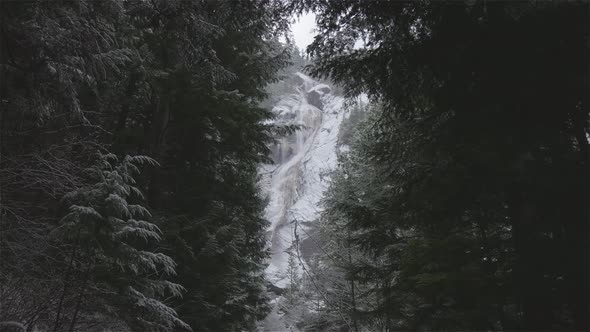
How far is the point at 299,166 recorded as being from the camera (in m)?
58.9

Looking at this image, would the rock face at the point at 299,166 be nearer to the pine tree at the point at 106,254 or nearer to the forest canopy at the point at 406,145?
the pine tree at the point at 106,254

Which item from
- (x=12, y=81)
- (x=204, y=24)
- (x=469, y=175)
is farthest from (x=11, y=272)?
(x=469, y=175)

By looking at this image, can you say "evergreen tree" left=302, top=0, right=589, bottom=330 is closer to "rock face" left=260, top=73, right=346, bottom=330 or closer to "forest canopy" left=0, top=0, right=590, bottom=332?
"forest canopy" left=0, top=0, right=590, bottom=332

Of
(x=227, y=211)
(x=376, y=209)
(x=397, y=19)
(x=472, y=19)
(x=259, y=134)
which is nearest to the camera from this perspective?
(x=472, y=19)

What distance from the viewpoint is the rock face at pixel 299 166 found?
51.0 m

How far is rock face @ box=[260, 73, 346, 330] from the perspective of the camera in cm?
5097

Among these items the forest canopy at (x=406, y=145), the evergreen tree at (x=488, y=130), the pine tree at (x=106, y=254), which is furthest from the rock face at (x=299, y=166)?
the evergreen tree at (x=488, y=130)

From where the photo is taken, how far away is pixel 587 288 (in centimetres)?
366

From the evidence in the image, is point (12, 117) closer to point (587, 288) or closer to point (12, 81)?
point (12, 81)

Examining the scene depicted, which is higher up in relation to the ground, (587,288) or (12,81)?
(12,81)

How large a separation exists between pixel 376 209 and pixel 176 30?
17.2ft

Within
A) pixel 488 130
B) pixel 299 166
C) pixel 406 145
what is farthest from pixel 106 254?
pixel 299 166

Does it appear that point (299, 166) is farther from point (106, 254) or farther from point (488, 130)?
point (488, 130)

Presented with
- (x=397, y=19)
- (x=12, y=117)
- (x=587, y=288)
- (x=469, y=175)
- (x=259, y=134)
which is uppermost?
(x=259, y=134)
